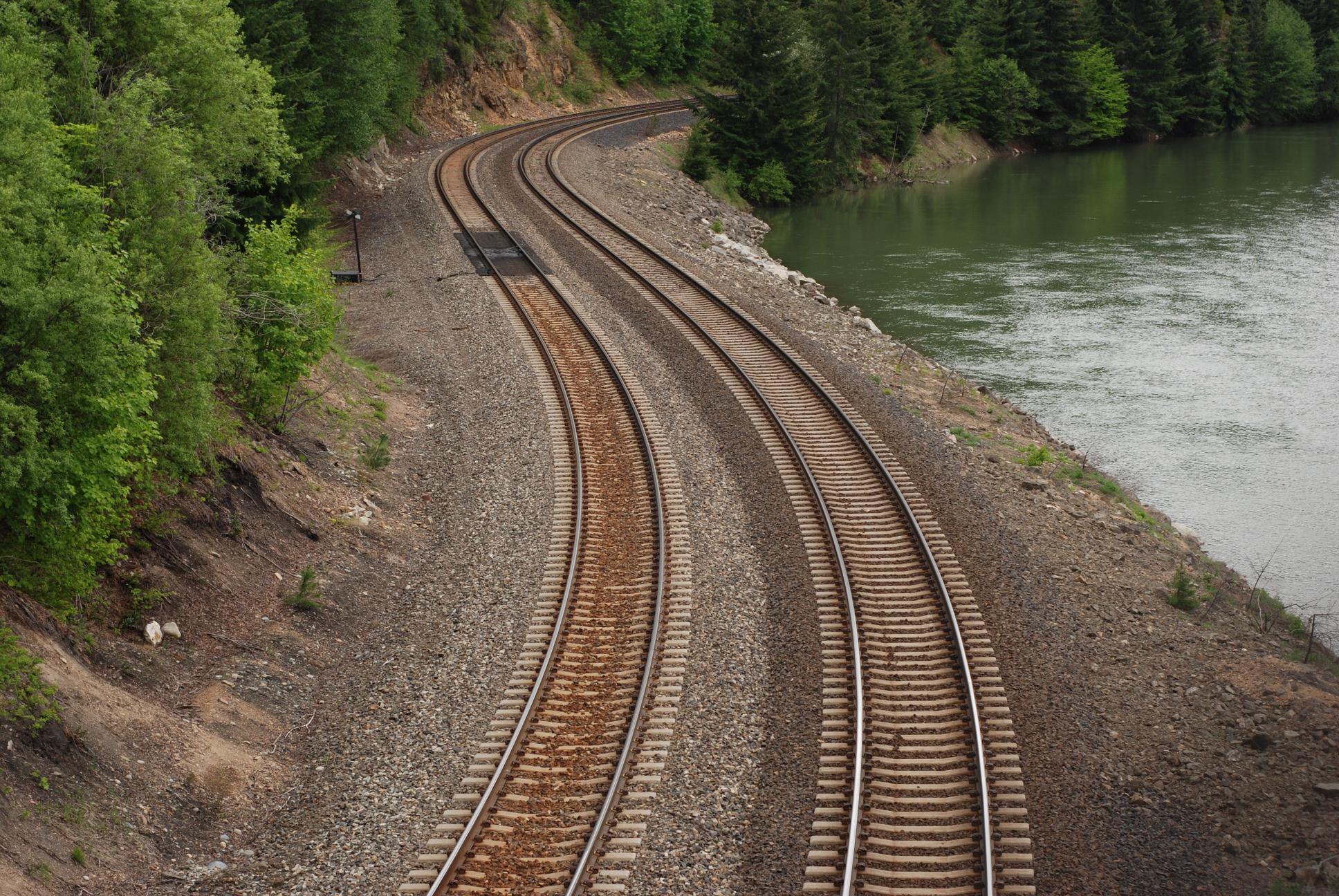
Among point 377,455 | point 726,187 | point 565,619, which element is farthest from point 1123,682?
point 726,187

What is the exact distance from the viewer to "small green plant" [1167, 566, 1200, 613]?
50.3 feet

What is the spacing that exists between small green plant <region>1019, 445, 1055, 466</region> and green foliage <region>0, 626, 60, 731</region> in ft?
54.1

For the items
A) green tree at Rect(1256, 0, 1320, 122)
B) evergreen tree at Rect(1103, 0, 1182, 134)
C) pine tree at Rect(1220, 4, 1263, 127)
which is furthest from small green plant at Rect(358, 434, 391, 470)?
green tree at Rect(1256, 0, 1320, 122)

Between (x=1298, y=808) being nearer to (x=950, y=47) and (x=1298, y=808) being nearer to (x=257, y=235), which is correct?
(x=257, y=235)

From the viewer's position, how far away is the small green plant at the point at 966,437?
21.3 m

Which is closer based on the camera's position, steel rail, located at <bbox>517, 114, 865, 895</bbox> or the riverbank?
the riverbank

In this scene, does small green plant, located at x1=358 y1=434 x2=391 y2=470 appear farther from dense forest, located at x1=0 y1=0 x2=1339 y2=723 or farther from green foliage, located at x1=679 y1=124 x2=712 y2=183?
green foliage, located at x1=679 y1=124 x2=712 y2=183

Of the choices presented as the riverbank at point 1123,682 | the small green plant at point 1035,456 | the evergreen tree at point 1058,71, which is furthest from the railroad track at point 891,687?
the evergreen tree at point 1058,71

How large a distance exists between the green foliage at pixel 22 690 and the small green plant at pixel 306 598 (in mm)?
4461

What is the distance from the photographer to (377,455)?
19562 mm

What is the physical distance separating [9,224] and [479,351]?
593 inches

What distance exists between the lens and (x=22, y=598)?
1104 cm

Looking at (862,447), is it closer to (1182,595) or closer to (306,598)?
(1182,595)

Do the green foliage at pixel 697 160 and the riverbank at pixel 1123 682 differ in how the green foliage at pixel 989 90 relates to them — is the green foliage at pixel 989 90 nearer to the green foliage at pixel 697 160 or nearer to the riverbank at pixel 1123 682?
the green foliage at pixel 697 160
